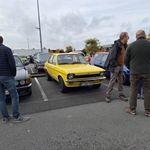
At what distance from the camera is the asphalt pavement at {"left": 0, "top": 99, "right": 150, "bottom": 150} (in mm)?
2762

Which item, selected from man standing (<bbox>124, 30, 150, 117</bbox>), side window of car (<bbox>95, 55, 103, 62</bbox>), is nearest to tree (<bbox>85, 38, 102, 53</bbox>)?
side window of car (<bbox>95, 55, 103, 62</bbox>)

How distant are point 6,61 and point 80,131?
2.19 metres

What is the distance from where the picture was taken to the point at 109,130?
3.22 metres

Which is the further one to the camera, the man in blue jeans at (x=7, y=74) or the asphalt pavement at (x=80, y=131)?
the man in blue jeans at (x=7, y=74)

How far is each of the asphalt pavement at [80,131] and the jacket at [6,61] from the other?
4.01 feet

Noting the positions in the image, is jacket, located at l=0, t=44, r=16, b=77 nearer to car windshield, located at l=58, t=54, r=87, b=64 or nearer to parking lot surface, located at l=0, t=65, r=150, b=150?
parking lot surface, located at l=0, t=65, r=150, b=150

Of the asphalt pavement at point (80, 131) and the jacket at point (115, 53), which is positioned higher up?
the jacket at point (115, 53)

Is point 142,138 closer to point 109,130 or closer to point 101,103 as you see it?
point 109,130

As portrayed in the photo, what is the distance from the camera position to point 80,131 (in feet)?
10.6

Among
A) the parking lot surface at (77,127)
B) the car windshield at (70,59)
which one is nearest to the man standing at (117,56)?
the parking lot surface at (77,127)

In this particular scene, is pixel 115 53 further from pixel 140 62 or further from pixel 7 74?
pixel 7 74

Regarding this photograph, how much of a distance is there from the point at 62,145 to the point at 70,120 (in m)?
1.00

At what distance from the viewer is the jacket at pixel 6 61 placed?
346 centimetres

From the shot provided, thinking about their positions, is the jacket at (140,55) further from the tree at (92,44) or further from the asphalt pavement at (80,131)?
the tree at (92,44)
